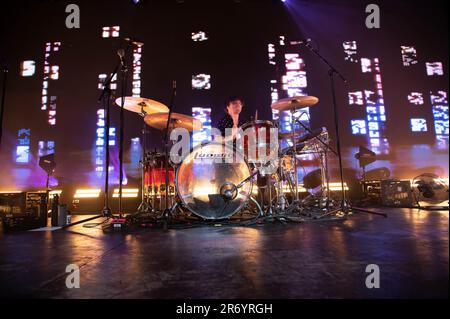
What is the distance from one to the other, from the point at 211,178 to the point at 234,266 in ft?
6.95

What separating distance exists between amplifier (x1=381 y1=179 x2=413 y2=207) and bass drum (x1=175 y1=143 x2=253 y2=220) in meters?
3.56

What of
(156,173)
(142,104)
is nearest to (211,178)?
(156,173)

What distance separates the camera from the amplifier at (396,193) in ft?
A: 17.5

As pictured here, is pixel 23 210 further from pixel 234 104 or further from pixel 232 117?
pixel 234 104

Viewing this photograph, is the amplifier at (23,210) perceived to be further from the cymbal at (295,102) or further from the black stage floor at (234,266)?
the cymbal at (295,102)

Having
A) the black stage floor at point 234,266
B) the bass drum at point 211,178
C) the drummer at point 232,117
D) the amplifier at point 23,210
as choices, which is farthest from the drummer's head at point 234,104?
the amplifier at point 23,210

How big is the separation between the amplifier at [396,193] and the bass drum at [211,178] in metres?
3.56

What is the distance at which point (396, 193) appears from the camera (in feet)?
17.8

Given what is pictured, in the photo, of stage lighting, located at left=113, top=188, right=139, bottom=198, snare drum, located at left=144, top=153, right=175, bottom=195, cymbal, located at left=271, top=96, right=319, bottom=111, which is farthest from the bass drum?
stage lighting, located at left=113, top=188, right=139, bottom=198

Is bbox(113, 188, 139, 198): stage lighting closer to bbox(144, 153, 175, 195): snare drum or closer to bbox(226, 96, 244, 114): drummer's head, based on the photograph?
bbox(144, 153, 175, 195): snare drum

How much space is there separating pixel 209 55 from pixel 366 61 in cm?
473

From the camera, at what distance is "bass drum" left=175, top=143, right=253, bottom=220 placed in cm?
341

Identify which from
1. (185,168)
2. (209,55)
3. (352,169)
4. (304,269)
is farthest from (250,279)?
(209,55)
